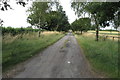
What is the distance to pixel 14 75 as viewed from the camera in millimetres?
6039

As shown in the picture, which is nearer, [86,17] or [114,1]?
[114,1]

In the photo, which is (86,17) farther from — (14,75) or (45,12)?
(14,75)

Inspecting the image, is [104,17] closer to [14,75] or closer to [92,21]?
[14,75]

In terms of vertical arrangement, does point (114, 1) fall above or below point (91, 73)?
above

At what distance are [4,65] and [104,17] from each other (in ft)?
25.7

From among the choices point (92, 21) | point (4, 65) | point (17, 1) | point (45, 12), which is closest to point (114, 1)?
point (17, 1)

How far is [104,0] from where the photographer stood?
28.8 feet

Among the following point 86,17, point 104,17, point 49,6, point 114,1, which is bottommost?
point 104,17

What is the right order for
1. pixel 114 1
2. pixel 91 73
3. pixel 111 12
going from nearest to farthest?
pixel 91 73 → pixel 114 1 → pixel 111 12

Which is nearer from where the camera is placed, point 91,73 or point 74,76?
point 74,76

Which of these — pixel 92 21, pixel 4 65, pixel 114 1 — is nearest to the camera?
pixel 4 65

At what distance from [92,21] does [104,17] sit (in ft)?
57.2

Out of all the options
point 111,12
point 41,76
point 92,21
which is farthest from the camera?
point 92,21

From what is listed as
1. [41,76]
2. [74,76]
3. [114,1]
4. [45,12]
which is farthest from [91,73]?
[45,12]
